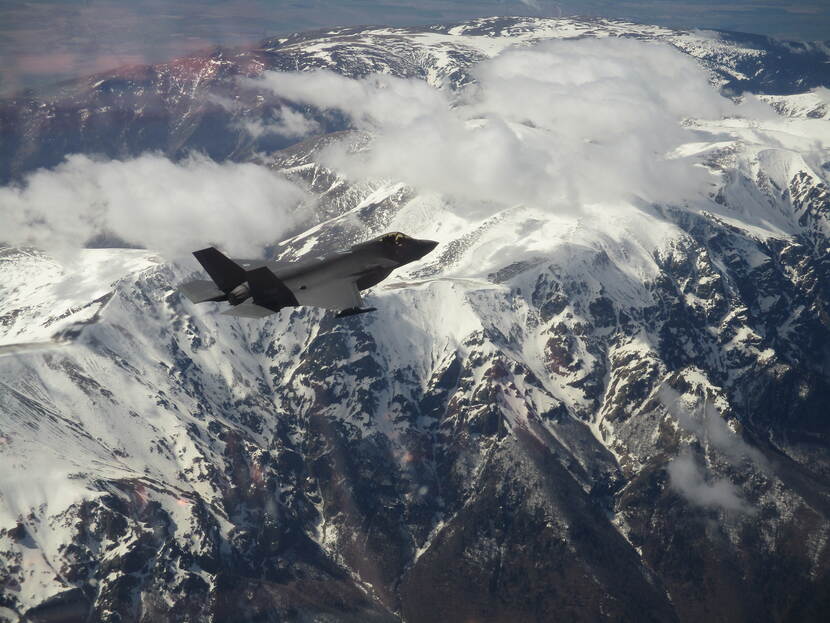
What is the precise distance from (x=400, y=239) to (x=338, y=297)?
62.5ft

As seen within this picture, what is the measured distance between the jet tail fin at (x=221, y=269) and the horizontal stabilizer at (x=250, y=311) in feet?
21.6

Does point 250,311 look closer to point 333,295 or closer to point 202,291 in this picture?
point 333,295

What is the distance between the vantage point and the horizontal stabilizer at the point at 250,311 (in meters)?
95.5

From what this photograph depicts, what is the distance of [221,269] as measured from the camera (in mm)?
103312

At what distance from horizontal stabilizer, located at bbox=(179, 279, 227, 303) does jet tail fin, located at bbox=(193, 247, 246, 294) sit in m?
1.20

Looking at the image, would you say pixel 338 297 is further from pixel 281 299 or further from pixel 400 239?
pixel 400 239

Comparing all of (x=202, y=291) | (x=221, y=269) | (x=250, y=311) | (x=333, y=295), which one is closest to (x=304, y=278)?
(x=333, y=295)

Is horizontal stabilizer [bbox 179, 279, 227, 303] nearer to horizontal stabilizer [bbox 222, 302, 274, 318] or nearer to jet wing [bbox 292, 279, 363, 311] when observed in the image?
horizontal stabilizer [bbox 222, 302, 274, 318]

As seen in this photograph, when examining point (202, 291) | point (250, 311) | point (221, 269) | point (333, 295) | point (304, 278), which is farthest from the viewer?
point (202, 291)

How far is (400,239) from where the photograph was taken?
115 m

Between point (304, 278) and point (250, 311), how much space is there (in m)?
12.2

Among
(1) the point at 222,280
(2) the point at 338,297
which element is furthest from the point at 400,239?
(1) the point at 222,280

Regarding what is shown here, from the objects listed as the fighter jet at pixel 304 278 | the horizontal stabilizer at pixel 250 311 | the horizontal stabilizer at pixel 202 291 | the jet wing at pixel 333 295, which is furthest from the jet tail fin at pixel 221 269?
the jet wing at pixel 333 295

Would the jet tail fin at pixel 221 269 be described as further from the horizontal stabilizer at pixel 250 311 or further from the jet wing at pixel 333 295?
the jet wing at pixel 333 295
